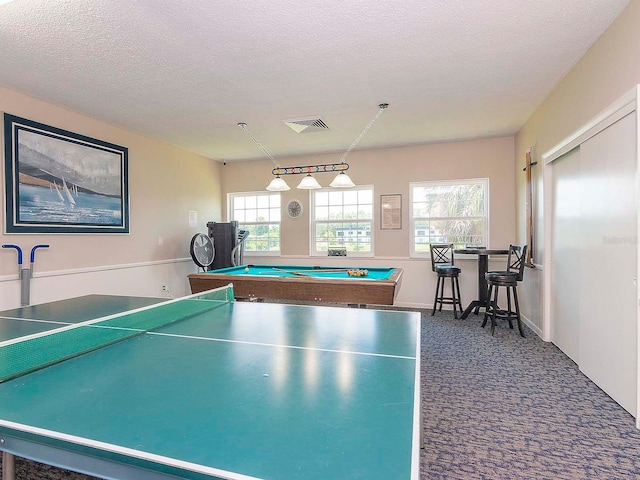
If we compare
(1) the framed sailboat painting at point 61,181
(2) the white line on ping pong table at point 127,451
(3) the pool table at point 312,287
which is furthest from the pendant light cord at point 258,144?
(2) the white line on ping pong table at point 127,451

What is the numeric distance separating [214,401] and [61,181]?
386 centimetres

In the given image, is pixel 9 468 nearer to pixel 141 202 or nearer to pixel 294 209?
pixel 141 202

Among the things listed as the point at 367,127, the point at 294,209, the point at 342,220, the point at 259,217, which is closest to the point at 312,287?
the point at 367,127

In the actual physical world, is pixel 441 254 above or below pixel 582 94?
below

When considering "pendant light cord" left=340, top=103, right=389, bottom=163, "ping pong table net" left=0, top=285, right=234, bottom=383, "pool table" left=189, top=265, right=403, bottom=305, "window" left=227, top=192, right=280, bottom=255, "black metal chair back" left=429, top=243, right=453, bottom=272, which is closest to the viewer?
"ping pong table net" left=0, top=285, right=234, bottom=383

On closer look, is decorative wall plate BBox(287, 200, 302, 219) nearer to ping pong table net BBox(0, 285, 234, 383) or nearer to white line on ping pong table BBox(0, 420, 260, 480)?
ping pong table net BBox(0, 285, 234, 383)

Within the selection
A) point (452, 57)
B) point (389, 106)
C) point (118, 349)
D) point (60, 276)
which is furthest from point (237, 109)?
point (118, 349)

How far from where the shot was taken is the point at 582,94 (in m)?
2.86

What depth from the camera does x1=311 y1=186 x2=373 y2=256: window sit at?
5.79m

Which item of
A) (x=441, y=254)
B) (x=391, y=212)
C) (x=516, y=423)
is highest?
(x=391, y=212)

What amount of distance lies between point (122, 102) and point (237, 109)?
3.86ft

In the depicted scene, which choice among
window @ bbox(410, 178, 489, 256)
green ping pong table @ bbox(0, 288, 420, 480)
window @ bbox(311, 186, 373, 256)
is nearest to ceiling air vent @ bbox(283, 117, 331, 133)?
window @ bbox(311, 186, 373, 256)

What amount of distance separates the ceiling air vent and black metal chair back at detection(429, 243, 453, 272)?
231 cm

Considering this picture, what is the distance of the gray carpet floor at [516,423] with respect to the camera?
1.73 meters
